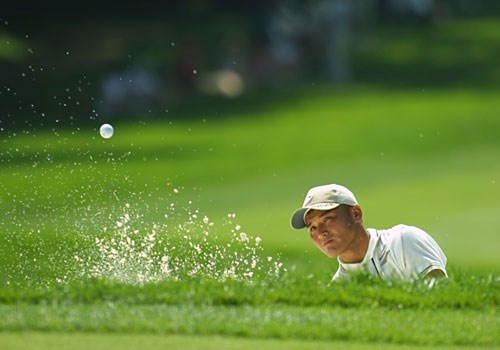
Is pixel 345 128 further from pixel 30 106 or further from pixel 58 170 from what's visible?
pixel 58 170

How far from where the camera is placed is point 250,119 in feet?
110

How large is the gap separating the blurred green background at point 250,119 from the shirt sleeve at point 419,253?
1771mm

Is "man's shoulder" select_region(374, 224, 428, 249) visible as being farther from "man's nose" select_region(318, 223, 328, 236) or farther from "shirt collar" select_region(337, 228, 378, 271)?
"man's nose" select_region(318, 223, 328, 236)

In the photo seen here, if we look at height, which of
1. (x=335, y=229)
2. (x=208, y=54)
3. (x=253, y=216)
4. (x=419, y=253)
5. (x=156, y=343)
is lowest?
(x=156, y=343)

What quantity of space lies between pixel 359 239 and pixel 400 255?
22 centimetres

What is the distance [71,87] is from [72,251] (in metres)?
29.0

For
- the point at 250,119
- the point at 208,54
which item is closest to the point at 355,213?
the point at 250,119

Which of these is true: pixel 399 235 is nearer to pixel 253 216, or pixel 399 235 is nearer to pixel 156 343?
pixel 156 343

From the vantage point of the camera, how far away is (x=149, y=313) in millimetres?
6430

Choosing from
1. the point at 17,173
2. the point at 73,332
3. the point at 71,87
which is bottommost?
the point at 73,332

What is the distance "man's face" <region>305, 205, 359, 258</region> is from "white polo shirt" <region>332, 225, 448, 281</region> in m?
0.13

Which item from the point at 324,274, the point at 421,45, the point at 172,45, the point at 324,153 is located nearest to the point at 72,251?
the point at 324,274

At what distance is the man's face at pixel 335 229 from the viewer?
7219 mm

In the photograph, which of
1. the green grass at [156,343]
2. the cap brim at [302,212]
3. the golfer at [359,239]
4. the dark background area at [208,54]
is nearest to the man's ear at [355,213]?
the golfer at [359,239]
